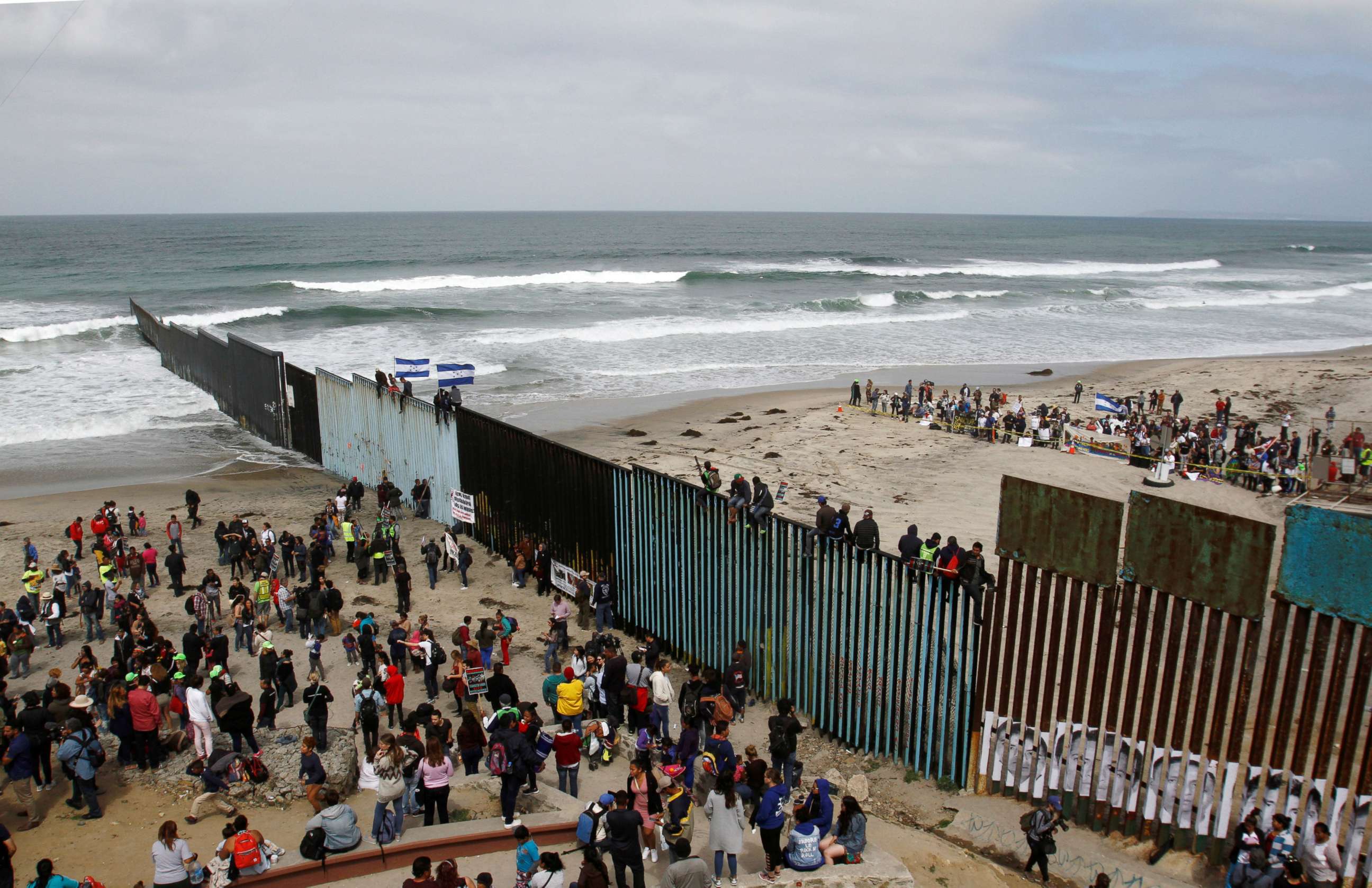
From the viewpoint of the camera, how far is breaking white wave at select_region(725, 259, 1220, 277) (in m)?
96.2

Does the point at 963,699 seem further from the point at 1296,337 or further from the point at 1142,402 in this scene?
the point at 1296,337

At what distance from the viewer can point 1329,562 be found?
307 inches

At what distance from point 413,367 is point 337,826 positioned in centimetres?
1617

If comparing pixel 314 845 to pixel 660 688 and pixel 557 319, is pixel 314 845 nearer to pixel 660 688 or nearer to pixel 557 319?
pixel 660 688

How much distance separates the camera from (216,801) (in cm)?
1011

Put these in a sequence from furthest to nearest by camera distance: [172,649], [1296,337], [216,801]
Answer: [1296,337]
[172,649]
[216,801]

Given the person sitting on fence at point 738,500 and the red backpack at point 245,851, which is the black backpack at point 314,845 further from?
the person sitting on fence at point 738,500

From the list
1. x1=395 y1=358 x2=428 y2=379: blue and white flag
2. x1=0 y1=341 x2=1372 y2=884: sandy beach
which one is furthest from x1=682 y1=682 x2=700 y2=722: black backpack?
x1=395 y1=358 x2=428 y2=379: blue and white flag

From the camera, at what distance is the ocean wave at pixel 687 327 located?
1981 inches

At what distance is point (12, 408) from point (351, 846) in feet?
105

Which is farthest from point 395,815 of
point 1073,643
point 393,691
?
point 1073,643

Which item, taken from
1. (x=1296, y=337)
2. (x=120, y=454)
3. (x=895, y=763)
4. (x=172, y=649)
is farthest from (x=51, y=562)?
(x=1296, y=337)

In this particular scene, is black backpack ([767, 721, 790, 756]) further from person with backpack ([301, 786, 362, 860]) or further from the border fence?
person with backpack ([301, 786, 362, 860])

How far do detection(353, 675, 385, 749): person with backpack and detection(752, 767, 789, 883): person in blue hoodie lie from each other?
16.0 ft
